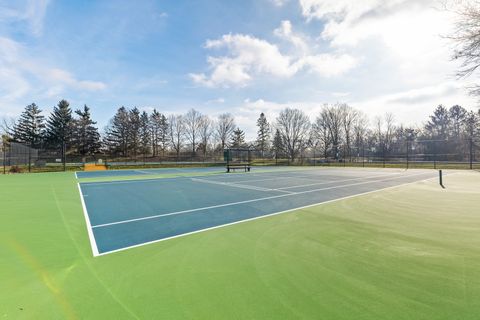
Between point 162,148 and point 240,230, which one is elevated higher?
point 162,148

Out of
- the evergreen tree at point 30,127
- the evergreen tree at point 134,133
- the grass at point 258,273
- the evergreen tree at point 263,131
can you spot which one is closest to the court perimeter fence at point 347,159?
the evergreen tree at point 30,127

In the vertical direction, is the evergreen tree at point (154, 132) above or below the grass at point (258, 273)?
above

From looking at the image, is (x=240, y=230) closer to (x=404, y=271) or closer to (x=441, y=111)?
(x=404, y=271)

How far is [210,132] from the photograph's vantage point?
2576 inches

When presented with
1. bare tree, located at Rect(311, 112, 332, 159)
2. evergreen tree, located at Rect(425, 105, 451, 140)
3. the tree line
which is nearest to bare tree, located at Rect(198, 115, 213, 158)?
the tree line

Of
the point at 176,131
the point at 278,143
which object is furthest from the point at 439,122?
the point at 176,131

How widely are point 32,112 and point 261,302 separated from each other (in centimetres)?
6339

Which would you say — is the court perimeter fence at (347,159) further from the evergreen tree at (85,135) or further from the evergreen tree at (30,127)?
the evergreen tree at (30,127)

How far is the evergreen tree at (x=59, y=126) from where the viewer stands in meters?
47.4

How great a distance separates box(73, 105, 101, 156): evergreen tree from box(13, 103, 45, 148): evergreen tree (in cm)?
633

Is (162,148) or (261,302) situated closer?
(261,302)

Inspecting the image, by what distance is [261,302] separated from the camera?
93.4 inches

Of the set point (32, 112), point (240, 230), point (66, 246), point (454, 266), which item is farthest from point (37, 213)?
point (32, 112)

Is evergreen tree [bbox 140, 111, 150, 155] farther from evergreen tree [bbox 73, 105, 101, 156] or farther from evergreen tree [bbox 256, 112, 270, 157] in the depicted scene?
evergreen tree [bbox 256, 112, 270, 157]
